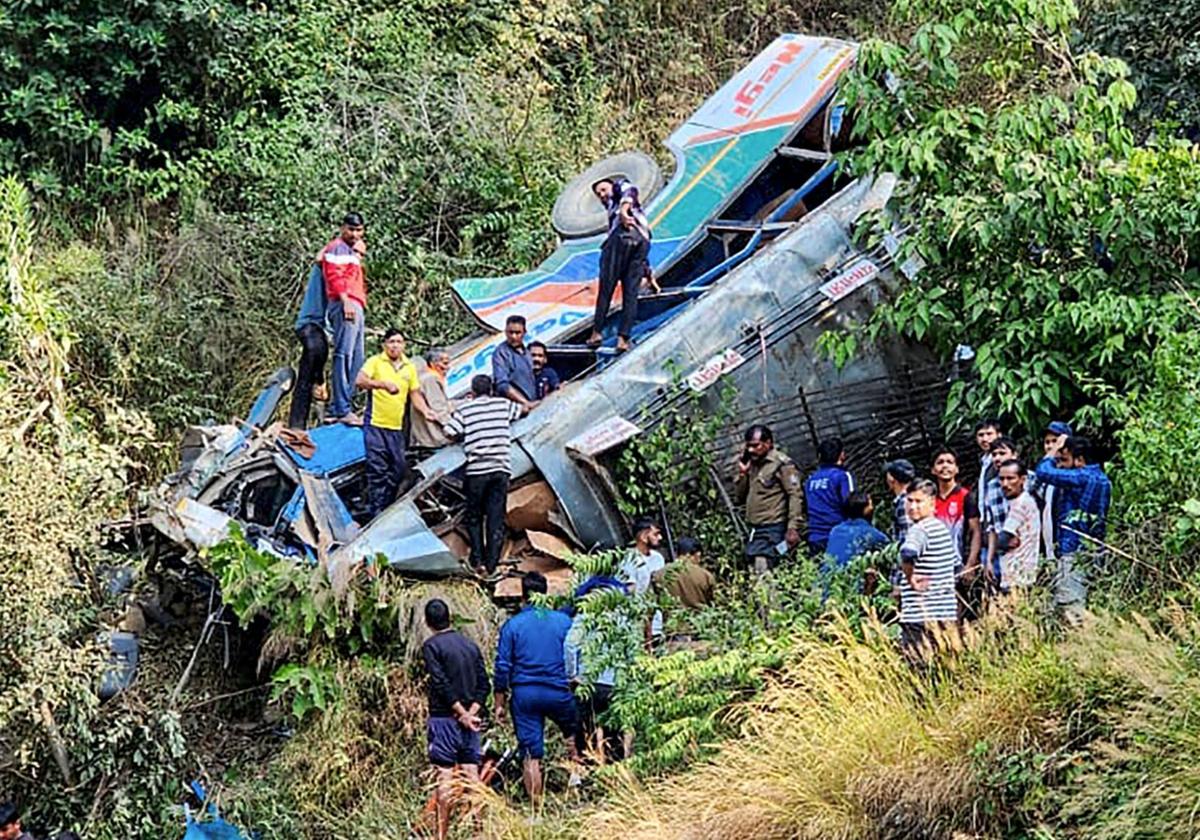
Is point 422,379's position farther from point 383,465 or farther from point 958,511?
point 958,511

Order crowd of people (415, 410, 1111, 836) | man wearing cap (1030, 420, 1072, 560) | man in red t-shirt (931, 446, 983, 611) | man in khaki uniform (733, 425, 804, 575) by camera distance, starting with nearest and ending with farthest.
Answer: crowd of people (415, 410, 1111, 836) → man wearing cap (1030, 420, 1072, 560) → man in red t-shirt (931, 446, 983, 611) → man in khaki uniform (733, 425, 804, 575)

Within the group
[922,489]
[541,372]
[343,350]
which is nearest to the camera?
[922,489]

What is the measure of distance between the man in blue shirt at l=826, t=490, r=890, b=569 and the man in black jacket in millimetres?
2455

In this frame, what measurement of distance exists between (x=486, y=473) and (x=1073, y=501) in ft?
15.0

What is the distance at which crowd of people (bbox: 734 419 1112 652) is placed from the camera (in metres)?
10.2

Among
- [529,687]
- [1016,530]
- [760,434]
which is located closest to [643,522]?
[760,434]

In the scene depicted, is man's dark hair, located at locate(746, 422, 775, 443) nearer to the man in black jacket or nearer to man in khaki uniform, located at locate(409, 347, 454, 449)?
man in khaki uniform, located at locate(409, 347, 454, 449)

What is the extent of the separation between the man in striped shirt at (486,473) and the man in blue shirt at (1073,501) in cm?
423

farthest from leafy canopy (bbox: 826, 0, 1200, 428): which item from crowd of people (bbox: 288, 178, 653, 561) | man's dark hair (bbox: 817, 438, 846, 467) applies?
crowd of people (bbox: 288, 178, 653, 561)

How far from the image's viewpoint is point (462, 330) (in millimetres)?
18578

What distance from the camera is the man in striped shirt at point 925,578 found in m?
10.2

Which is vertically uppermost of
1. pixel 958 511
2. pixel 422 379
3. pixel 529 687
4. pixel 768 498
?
pixel 958 511

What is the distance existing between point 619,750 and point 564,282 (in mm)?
6128

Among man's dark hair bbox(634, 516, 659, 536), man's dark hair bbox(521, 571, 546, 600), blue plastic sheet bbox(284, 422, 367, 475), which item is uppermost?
man's dark hair bbox(521, 571, 546, 600)
